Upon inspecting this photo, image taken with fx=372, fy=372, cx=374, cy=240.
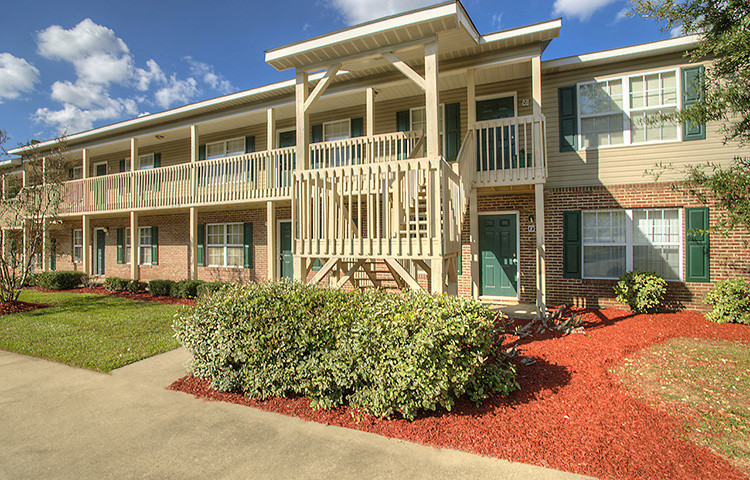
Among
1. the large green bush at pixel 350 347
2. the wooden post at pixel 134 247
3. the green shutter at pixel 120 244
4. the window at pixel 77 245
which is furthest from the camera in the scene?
the window at pixel 77 245

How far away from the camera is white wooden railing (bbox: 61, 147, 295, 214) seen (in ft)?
34.3

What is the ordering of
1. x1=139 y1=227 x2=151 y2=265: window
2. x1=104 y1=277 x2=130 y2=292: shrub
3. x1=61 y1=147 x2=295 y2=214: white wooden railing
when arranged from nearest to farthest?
1. x1=61 y1=147 x2=295 y2=214: white wooden railing
2. x1=104 y1=277 x2=130 y2=292: shrub
3. x1=139 y1=227 x2=151 y2=265: window

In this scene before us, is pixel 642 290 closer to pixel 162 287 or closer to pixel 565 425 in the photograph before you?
pixel 565 425

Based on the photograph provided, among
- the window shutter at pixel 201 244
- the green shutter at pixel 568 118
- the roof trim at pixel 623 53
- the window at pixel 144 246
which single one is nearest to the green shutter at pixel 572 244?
the green shutter at pixel 568 118

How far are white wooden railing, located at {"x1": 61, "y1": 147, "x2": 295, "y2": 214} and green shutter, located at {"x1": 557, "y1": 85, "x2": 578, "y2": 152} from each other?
22.4 ft

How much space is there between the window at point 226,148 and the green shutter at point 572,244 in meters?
10.3

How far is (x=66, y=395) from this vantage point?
4.50m

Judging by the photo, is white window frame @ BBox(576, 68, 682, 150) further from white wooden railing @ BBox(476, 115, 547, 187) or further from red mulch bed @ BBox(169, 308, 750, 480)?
red mulch bed @ BBox(169, 308, 750, 480)

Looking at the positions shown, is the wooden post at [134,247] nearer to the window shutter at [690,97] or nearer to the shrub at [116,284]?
the shrub at [116,284]

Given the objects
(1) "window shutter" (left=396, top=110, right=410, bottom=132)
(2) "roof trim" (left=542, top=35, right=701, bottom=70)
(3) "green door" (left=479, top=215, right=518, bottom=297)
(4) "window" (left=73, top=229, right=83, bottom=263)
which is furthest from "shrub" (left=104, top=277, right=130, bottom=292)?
(2) "roof trim" (left=542, top=35, right=701, bottom=70)

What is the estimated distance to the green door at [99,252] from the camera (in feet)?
52.6

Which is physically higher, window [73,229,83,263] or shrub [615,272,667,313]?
window [73,229,83,263]

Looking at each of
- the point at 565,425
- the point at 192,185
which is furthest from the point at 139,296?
the point at 565,425

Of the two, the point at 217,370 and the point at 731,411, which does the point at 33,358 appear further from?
the point at 731,411
